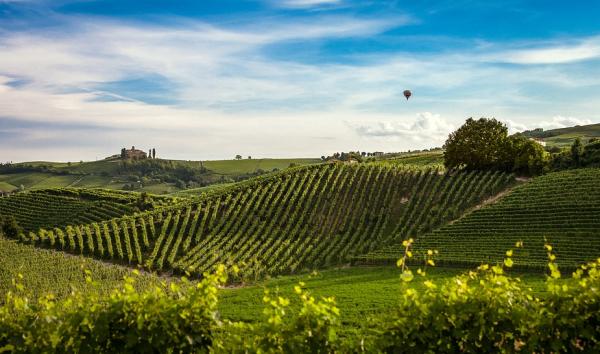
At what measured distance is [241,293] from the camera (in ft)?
111

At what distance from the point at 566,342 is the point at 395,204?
1927 inches

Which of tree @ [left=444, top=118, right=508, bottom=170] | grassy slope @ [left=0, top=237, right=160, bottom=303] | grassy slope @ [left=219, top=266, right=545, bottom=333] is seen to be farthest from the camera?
tree @ [left=444, top=118, right=508, bottom=170]

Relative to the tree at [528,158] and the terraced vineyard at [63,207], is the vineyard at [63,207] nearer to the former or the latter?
the terraced vineyard at [63,207]

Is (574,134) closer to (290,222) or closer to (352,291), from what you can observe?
(290,222)

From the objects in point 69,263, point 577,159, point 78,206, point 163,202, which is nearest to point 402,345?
point 69,263

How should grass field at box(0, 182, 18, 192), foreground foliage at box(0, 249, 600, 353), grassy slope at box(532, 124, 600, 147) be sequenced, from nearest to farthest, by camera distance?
foreground foliage at box(0, 249, 600, 353), grassy slope at box(532, 124, 600, 147), grass field at box(0, 182, 18, 192)

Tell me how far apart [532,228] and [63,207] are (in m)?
66.5

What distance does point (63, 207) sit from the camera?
76562 mm

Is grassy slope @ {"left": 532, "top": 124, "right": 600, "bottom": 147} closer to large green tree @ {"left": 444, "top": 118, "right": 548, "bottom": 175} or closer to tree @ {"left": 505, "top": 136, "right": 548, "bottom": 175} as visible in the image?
large green tree @ {"left": 444, "top": 118, "right": 548, "bottom": 175}

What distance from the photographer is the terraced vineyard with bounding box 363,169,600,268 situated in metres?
37.5

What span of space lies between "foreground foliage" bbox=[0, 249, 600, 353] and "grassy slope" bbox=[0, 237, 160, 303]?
924 inches

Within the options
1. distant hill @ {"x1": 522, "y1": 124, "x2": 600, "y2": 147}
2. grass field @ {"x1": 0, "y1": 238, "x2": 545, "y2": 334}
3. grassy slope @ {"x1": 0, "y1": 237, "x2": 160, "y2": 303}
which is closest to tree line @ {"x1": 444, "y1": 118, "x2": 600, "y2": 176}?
grass field @ {"x1": 0, "y1": 238, "x2": 545, "y2": 334}

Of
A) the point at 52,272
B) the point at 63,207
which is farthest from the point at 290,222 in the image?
the point at 63,207

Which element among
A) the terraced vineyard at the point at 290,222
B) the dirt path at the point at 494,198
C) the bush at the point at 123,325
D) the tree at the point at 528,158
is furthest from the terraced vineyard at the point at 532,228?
the bush at the point at 123,325
